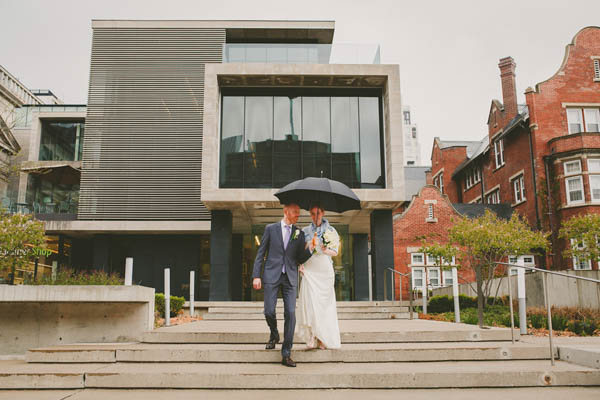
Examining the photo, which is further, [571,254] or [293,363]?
[571,254]

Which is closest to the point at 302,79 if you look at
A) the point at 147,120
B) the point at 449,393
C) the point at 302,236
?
the point at 147,120

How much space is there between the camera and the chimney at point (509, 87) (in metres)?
31.8

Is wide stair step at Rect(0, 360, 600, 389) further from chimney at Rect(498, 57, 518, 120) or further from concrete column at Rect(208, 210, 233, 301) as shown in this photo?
chimney at Rect(498, 57, 518, 120)

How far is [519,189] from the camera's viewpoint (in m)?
29.7

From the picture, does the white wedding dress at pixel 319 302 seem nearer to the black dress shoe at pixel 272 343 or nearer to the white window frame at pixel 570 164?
the black dress shoe at pixel 272 343

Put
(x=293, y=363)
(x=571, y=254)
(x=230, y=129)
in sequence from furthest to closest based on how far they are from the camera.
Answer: (x=571, y=254) → (x=230, y=129) → (x=293, y=363)

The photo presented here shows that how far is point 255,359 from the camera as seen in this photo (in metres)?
6.46

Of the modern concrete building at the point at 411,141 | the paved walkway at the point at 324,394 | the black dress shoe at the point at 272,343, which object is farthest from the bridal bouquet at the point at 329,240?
the modern concrete building at the point at 411,141

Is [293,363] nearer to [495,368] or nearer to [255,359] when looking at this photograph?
[255,359]

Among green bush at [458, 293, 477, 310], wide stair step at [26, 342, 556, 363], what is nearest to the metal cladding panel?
green bush at [458, 293, 477, 310]

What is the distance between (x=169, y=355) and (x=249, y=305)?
888 cm

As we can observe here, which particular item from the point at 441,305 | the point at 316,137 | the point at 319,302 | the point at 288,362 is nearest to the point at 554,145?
the point at 441,305

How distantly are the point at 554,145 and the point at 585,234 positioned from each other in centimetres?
730

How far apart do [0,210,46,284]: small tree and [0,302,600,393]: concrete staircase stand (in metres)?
7.34
